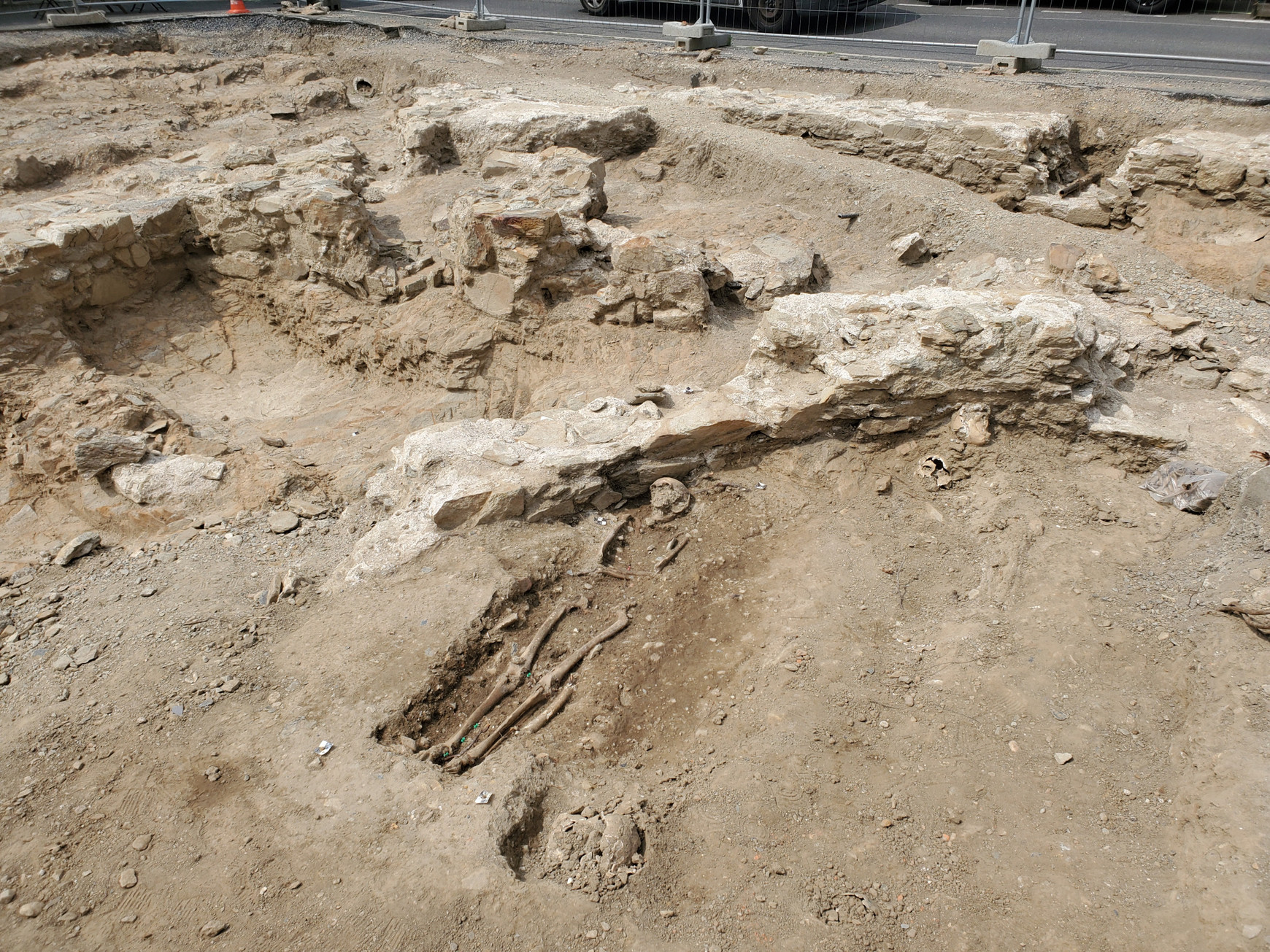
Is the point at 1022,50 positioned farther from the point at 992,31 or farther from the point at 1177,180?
the point at 1177,180

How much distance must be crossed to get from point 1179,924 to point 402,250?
6869 mm

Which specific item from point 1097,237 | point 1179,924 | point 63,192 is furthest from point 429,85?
point 1179,924

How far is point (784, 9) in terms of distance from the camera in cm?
1163

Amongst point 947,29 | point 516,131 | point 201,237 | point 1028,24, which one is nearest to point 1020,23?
point 1028,24

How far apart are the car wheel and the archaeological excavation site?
421 cm

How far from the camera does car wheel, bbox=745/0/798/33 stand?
1163 cm

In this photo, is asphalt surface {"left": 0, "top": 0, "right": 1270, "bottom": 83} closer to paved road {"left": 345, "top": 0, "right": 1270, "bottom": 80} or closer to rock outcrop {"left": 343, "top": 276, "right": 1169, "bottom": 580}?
paved road {"left": 345, "top": 0, "right": 1270, "bottom": 80}

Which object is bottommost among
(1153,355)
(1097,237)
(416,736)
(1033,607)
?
(416,736)

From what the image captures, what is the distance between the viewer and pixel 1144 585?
3.91 meters

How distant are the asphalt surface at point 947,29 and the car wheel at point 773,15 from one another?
211 millimetres

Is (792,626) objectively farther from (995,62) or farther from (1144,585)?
(995,62)

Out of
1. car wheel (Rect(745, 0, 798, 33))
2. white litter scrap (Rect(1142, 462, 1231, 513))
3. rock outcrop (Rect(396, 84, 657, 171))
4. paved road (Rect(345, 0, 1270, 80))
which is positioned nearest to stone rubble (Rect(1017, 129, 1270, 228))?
paved road (Rect(345, 0, 1270, 80))

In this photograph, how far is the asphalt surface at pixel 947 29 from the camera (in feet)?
30.0

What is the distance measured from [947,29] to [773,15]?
2.48 metres
